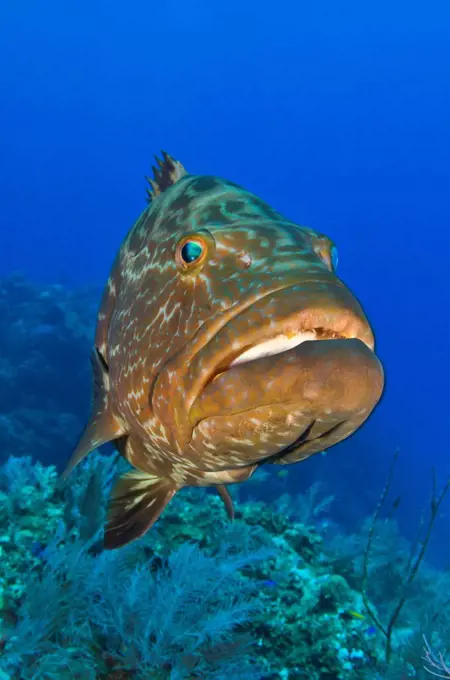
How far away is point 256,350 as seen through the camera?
1.60 meters

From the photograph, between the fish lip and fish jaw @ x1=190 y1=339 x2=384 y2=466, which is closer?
fish jaw @ x1=190 y1=339 x2=384 y2=466

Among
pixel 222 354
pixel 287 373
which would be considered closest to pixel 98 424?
pixel 222 354

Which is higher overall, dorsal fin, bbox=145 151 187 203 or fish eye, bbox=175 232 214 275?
dorsal fin, bbox=145 151 187 203

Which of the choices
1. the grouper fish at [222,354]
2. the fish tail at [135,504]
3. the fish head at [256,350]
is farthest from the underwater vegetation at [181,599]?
the fish head at [256,350]

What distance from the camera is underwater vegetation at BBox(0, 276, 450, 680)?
4012mm

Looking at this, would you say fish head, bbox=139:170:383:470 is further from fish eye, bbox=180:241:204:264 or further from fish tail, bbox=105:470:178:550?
fish tail, bbox=105:470:178:550

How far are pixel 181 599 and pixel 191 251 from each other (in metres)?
3.55

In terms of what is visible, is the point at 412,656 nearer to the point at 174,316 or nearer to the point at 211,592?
the point at 211,592

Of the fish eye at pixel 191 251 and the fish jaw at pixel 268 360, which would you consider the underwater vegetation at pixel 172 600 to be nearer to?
the fish jaw at pixel 268 360

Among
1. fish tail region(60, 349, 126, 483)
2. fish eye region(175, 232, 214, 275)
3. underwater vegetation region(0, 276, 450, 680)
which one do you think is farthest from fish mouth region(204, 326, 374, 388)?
underwater vegetation region(0, 276, 450, 680)

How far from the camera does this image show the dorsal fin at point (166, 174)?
3323mm

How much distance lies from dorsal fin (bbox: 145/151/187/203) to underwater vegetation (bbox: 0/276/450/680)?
11.2 ft

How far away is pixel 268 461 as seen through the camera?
213cm

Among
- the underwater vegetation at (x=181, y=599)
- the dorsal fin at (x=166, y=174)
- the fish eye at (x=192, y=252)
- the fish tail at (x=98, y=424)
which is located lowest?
the underwater vegetation at (x=181, y=599)
